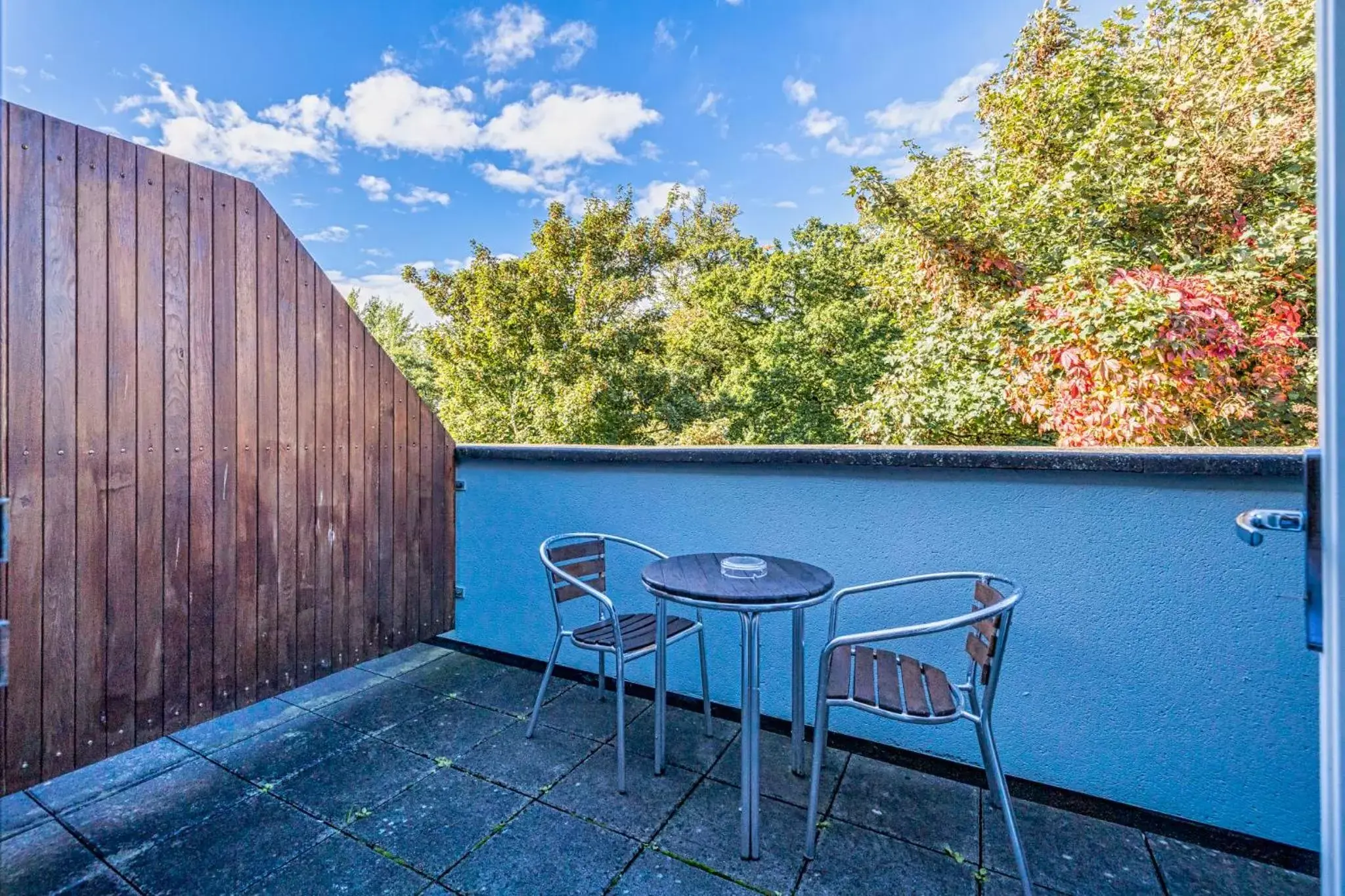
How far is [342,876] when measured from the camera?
1.55 metres

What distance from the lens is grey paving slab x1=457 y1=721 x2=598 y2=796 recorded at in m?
2.00

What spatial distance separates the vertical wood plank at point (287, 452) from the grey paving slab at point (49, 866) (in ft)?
2.34

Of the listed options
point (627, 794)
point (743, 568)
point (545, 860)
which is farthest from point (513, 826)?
point (743, 568)

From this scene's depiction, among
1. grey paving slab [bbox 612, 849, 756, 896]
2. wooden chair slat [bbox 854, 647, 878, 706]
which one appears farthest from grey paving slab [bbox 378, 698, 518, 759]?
wooden chair slat [bbox 854, 647, 878, 706]

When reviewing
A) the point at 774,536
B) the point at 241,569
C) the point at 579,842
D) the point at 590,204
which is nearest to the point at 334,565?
the point at 241,569

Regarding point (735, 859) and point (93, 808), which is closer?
point (735, 859)

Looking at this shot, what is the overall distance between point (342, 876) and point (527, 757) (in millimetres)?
682

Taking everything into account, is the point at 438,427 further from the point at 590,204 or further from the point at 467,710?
the point at 590,204

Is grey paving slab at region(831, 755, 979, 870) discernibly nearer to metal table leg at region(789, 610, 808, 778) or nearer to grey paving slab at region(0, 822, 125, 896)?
metal table leg at region(789, 610, 808, 778)

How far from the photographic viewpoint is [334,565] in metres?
2.52

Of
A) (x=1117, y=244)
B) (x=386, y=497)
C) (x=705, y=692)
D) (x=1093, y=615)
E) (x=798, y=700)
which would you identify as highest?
(x=1117, y=244)

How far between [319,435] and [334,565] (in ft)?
1.86

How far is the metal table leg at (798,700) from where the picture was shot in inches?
72.2

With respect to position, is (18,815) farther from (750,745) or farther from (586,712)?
(750,745)
